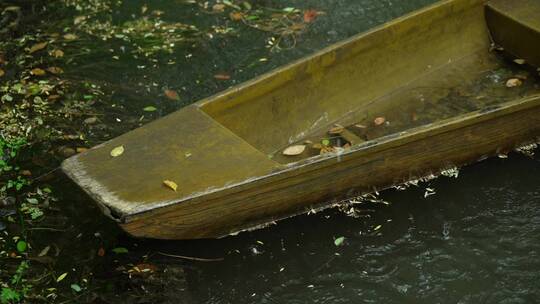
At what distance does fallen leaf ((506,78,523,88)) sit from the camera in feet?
19.6

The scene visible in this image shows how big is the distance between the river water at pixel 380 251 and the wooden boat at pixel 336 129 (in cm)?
16

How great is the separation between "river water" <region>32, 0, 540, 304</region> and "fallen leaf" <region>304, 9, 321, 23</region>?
2.64m

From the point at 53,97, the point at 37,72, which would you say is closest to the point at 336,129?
the point at 53,97

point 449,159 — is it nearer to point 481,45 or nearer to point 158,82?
point 481,45

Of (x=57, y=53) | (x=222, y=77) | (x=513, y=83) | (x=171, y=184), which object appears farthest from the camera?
(x=57, y=53)

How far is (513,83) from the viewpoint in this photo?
19.7ft

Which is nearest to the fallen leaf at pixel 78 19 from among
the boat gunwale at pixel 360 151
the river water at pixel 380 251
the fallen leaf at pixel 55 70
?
the fallen leaf at pixel 55 70

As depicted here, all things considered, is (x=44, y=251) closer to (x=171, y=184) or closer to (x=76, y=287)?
(x=76, y=287)

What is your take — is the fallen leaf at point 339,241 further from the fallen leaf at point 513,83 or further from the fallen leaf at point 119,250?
the fallen leaf at point 513,83

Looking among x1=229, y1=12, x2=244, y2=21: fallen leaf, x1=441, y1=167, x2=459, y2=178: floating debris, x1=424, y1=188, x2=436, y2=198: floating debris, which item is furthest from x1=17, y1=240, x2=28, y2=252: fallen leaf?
x1=229, y1=12, x2=244, y2=21: fallen leaf

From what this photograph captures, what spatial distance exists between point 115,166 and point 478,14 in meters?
3.39

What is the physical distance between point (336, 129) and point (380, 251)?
1.08 metres

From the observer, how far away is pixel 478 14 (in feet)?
20.8

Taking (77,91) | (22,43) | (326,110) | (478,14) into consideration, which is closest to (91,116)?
(77,91)
